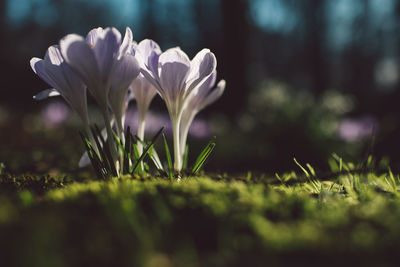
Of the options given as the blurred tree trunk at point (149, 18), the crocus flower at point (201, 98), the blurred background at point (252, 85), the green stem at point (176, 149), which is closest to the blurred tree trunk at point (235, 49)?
the blurred background at point (252, 85)

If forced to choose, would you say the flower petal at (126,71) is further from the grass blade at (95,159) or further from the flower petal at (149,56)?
the grass blade at (95,159)

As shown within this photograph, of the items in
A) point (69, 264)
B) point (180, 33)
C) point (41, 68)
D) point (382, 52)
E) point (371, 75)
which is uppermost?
point (41, 68)

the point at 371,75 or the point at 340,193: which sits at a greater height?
the point at 340,193

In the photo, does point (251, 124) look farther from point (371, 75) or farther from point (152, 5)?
point (371, 75)

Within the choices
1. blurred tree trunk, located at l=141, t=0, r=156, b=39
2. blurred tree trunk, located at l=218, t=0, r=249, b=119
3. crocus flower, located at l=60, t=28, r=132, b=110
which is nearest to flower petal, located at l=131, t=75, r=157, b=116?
crocus flower, located at l=60, t=28, r=132, b=110

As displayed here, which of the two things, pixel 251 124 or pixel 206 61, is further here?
pixel 251 124

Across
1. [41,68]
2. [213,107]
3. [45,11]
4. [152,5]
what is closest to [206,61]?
[41,68]

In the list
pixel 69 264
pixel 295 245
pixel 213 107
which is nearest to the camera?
pixel 69 264
